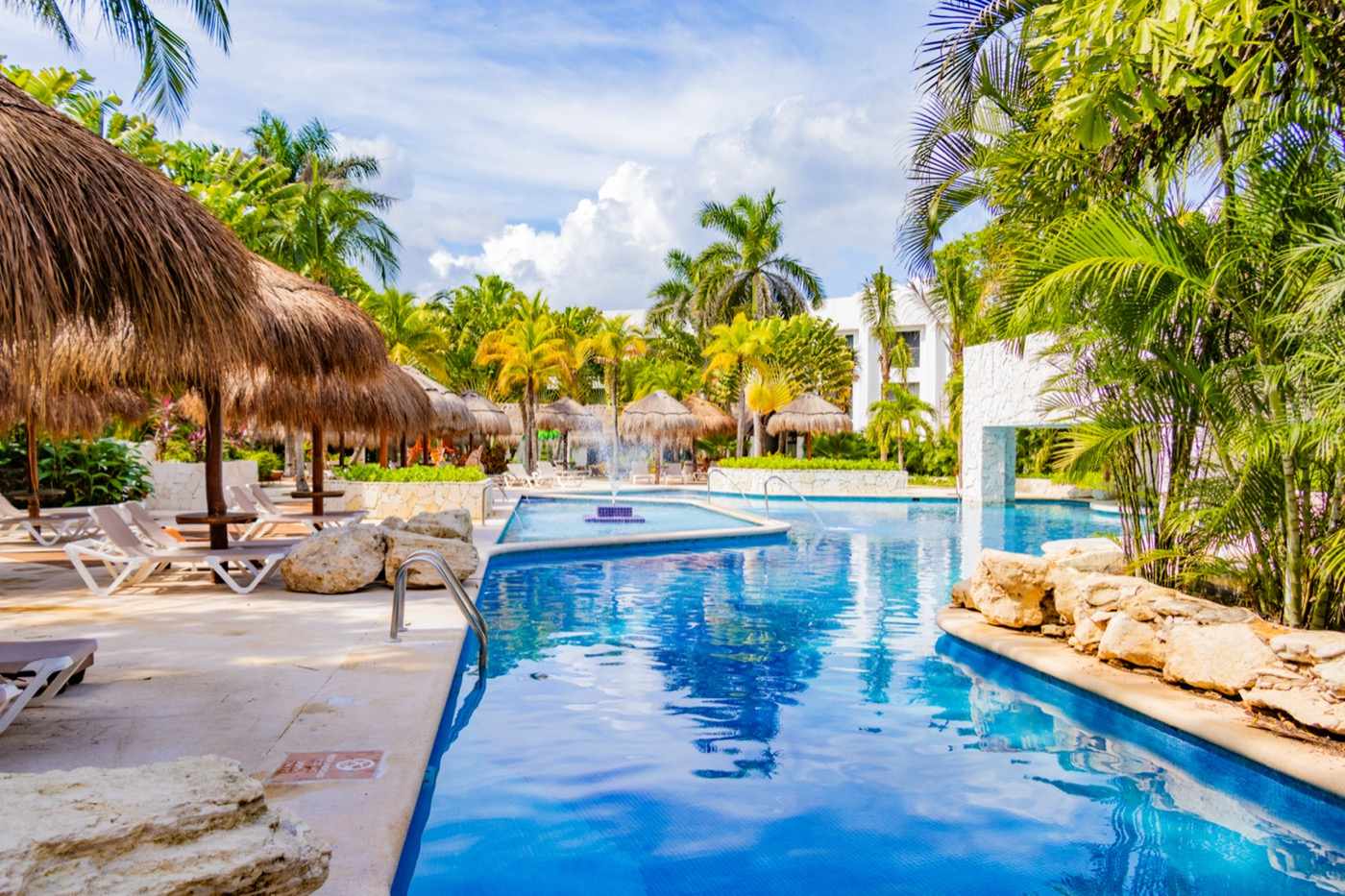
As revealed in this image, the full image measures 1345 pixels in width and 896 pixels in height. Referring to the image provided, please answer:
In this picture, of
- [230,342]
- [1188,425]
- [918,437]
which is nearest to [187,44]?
[230,342]

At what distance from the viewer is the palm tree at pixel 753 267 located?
122ft

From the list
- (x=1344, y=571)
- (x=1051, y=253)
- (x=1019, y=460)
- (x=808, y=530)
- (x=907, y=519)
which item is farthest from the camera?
(x=1019, y=460)

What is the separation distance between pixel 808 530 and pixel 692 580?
6457 millimetres

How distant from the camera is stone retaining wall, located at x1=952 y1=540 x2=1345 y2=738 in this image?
4.85 m

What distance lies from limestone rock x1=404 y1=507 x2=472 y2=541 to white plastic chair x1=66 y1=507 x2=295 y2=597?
1509mm

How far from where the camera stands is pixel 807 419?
106 feet

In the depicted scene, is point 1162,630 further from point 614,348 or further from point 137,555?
point 614,348

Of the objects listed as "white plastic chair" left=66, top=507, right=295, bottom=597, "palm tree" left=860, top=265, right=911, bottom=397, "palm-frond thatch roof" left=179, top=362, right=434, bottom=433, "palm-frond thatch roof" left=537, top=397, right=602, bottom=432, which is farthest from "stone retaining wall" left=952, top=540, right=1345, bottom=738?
"palm tree" left=860, top=265, right=911, bottom=397

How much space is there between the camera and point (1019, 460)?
3209 cm

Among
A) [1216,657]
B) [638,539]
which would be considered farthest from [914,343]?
[1216,657]

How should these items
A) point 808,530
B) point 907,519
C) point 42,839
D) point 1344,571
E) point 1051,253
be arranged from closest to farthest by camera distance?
point 42,839, point 1344,571, point 1051,253, point 808,530, point 907,519

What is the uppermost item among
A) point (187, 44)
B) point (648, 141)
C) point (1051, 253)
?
point (648, 141)

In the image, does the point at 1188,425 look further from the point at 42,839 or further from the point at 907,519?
the point at 907,519

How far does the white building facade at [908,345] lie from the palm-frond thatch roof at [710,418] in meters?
10.0
